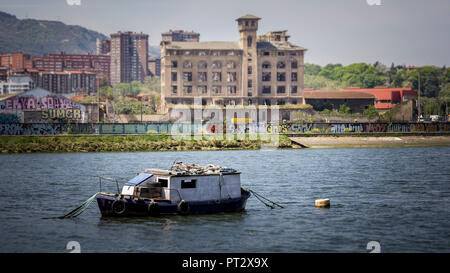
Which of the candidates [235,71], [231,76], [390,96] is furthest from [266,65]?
[390,96]

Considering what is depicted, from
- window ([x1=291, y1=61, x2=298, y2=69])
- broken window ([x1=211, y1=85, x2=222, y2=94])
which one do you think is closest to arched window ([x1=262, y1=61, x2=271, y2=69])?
window ([x1=291, y1=61, x2=298, y2=69])

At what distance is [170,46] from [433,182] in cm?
9957

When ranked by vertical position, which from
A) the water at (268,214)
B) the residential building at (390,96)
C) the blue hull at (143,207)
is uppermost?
the residential building at (390,96)

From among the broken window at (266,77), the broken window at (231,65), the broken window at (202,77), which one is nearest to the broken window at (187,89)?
the broken window at (202,77)

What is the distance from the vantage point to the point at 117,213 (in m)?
38.4

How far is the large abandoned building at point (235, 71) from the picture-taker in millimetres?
148875

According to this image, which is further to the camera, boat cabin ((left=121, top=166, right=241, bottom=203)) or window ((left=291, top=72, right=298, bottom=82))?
window ((left=291, top=72, right=298, bottom=82))

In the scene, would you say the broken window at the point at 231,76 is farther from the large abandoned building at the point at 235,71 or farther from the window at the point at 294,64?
the window at the point at 294,64

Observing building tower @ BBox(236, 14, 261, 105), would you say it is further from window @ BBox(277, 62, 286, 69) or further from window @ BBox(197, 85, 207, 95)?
window @ BBox(197, 85, 207, 95)

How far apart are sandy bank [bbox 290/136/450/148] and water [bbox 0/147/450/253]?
981 inches

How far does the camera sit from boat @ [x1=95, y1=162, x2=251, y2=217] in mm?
38406

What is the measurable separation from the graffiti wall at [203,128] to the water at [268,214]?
83.7 feet
